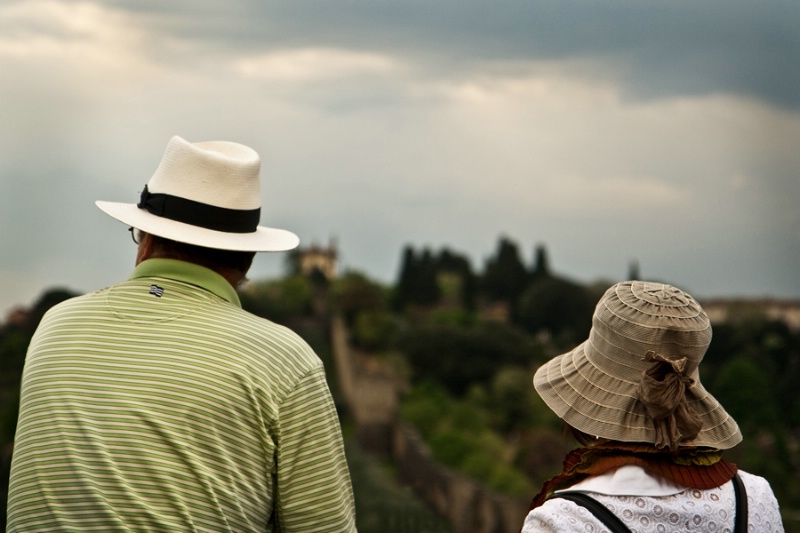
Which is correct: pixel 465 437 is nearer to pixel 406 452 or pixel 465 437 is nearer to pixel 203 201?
pixel 406 452

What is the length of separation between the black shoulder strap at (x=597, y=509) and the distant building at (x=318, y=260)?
82.8 metres

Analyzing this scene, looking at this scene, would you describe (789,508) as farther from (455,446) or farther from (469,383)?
(469,383)

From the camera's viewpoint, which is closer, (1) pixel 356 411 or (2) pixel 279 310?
(1) pixel 356 411

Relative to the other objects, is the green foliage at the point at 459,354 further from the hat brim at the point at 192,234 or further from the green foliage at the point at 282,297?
the hat brim at the point at 192,234

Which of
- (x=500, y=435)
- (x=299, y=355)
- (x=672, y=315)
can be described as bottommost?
(x=500, y=435)

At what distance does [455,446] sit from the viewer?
5347cm

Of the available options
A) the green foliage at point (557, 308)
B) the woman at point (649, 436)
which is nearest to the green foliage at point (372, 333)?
the green foliage at point (557, 308)

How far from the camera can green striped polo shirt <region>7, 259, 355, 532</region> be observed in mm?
2105

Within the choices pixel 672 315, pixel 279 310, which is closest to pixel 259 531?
pixel 672 315

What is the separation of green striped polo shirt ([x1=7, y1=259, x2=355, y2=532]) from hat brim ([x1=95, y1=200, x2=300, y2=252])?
11 cm

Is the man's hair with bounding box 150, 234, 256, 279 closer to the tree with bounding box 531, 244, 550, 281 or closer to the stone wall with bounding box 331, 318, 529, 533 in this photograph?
the stone wall with bounding box 331, 318, 529, 533

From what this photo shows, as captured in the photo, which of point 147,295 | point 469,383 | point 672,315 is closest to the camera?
point 672,315

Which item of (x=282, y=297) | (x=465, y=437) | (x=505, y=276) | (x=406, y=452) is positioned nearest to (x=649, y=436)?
(x=406, y=452)

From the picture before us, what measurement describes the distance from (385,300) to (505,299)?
9.23 meters
